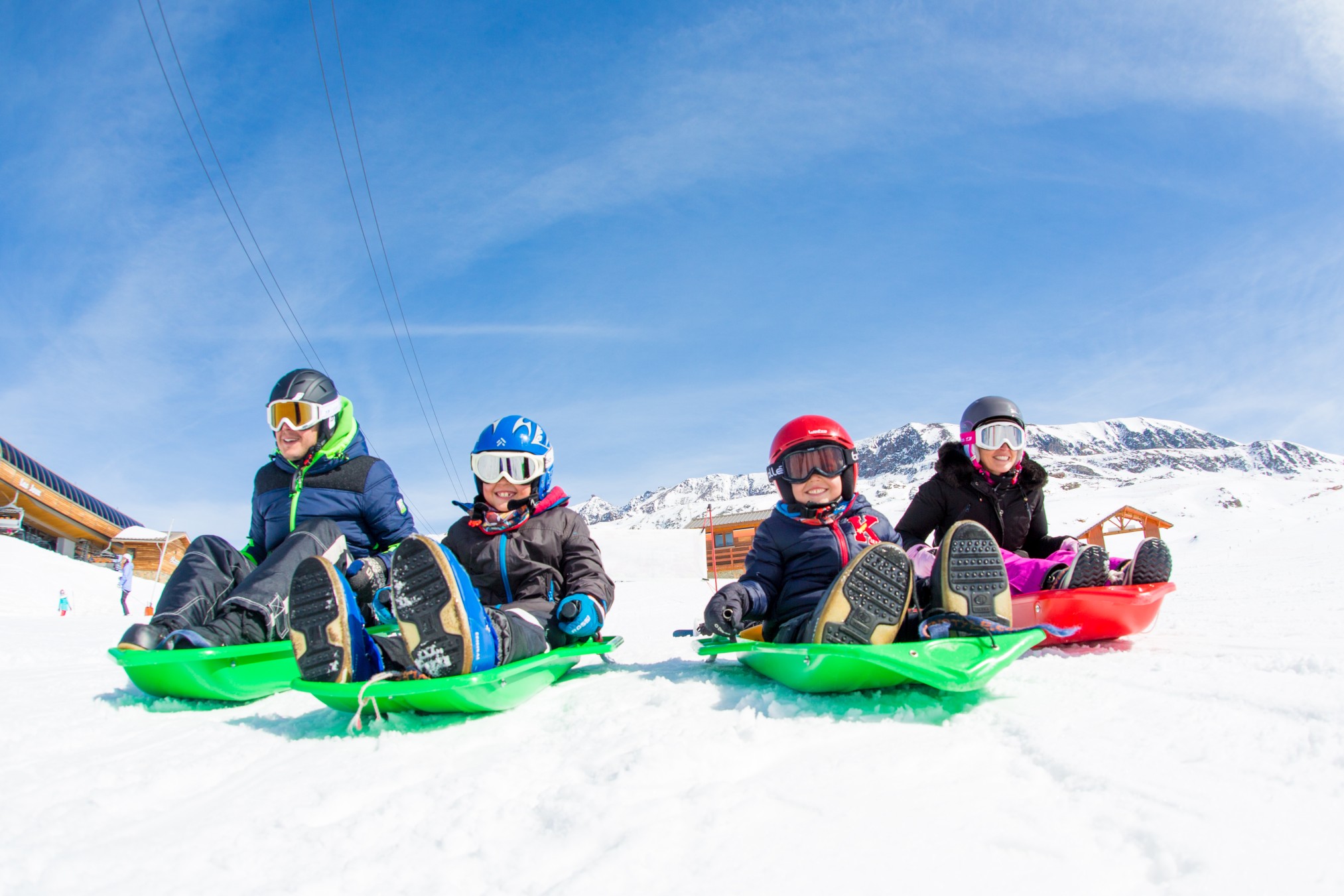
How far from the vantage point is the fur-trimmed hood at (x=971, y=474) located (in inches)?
178

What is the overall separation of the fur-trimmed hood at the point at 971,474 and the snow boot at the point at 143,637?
4299 mm

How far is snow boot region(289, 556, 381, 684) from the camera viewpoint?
2.38 m

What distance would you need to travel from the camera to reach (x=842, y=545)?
3.21 metres

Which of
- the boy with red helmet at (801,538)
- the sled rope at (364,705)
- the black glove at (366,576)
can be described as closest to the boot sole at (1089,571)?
the boy with red helmet at (801,538)

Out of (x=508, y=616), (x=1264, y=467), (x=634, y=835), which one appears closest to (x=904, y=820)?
(x=634, y=835)

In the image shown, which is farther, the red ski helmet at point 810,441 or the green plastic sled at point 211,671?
the red ski helmet at point 810,441

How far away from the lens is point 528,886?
1.20 metres

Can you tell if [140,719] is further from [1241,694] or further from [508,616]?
[1241,694]

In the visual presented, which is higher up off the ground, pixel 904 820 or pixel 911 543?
pixel 911 543

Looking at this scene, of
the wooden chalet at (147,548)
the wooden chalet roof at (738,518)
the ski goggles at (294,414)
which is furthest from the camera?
the wooden chalet roof at (738,518)

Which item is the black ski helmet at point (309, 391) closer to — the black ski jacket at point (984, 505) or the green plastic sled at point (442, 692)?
the green plastic sled at point (442, 692)

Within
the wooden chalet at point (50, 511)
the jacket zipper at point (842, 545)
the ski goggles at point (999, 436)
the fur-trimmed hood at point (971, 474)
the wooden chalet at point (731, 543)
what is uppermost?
the wooden chalet at point (50, 511)

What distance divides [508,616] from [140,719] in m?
1.52

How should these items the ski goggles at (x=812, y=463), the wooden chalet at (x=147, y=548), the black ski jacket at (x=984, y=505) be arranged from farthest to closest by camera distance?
1. the wooden chalet at (x=147, y=548)
2. the black ski jacket at (x=984, y=505)
3. the ski goggles at (x=812, y=463)
